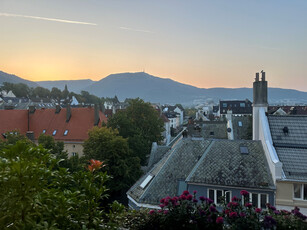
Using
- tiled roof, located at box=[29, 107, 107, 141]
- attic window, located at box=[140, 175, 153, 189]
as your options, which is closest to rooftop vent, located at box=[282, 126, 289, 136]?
attic window, located at box=[140, 175, 153, 189]

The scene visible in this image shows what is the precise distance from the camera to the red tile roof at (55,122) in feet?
131

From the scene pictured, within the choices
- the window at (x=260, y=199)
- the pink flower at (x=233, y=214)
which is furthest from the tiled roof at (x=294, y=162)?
the pink flower at (x=233, y=214)

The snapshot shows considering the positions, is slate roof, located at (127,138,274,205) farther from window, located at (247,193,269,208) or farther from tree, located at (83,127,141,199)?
tree, located at (83,127,141,199)

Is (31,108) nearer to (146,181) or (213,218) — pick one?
(146,181)

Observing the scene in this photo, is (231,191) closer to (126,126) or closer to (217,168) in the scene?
(217,168)

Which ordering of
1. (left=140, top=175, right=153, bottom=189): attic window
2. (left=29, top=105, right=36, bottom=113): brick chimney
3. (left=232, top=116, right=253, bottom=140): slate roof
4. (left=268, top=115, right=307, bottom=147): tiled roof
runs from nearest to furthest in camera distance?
(left=268, top=115, right=307, bottom=147): tiled roof, (left=140, top=175, right=153, bottom=189): attic window, (left=232, top=116, right=253, bottom=140): slate roof, (left=29, top=105, right=36, bottom=113): brick chimney

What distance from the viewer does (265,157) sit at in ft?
55.6

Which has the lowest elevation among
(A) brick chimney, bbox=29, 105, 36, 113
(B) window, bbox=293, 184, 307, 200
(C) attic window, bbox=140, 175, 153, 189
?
(C) attic window, bbox=140, 175, 153, 189

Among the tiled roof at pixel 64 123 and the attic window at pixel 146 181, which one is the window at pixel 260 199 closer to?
the attic window at pixel 146 181

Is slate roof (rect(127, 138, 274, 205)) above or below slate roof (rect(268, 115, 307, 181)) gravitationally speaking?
below

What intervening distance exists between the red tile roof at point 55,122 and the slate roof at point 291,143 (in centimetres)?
2755

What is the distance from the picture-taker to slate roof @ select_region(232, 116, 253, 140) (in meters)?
34.8

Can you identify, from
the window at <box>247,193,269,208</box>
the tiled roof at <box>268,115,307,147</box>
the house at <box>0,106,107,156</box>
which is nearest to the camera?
the window at <box>247,193,269,208</box>

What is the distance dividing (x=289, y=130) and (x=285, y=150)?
2.03 meters
